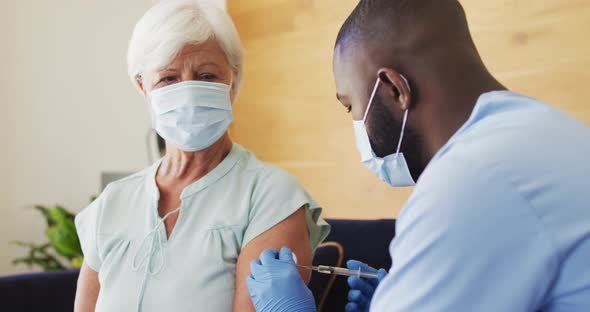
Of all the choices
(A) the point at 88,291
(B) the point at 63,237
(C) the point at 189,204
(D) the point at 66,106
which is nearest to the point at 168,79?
(C) the point at 189,204

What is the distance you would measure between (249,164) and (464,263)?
2.77 feet

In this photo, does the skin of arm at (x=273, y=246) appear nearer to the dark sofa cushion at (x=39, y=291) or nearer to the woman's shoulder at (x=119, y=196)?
the woman's shoulder at (x=119, y=196)

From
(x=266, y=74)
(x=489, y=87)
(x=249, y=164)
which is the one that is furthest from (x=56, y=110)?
(x=489, y=87)

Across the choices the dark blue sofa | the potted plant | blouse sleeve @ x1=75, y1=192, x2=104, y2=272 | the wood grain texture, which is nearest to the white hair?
blouse sleeve @ x1=75, y1=192, x2=104, y2=272

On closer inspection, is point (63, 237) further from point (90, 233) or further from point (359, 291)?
point (359, 291)

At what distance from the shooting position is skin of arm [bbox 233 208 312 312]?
1.35 metres

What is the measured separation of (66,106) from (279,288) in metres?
2.36

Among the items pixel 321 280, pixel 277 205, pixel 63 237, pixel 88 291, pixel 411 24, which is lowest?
pixel 63 237

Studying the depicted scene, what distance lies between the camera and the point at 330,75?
243cm

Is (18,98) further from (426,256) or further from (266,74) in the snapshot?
(426,256)

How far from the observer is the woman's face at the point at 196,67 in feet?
4.94

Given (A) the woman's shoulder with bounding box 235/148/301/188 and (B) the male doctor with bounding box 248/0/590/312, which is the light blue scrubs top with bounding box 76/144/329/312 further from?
(B) the male doctor with bounding box 248/0/590/312

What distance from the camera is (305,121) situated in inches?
100

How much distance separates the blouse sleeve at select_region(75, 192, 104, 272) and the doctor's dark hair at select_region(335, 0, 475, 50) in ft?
2.68
